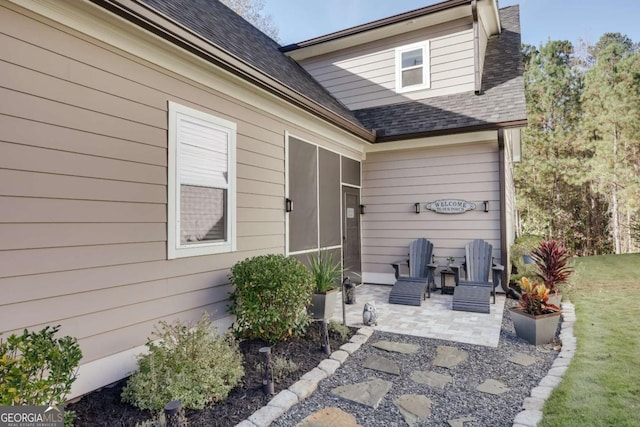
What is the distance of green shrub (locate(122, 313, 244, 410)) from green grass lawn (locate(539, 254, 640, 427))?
2197 millimetres

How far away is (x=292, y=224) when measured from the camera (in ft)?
16.6

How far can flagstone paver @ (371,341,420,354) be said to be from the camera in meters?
3.65

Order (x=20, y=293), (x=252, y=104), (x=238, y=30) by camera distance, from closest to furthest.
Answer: (x=20, y=293), (x=252, y=104), (x=238, y=30)

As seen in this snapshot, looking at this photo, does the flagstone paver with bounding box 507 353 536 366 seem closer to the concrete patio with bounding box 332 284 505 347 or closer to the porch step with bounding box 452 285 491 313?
the concrete patio with bounding box 332 284 505 347

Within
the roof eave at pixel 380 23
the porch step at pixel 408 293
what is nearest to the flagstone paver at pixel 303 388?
the porch step at pixel 408 293

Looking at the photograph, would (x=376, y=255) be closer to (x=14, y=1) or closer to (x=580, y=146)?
(x=14, y=1)

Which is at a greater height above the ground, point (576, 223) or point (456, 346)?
point (576, 223)

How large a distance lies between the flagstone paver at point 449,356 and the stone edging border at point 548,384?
2.25 ft

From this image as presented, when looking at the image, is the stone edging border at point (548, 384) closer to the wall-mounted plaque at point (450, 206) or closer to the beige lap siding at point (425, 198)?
the beige lap siding at point (425, 198)

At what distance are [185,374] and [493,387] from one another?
2395mm

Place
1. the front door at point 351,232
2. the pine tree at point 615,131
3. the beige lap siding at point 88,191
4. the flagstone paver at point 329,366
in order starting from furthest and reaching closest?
the pine tree at point 615,131
the front door at point 351,232
the flagstone paver at point 329,366
the beige lap siding at point 88,191

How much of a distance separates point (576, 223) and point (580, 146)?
3409 millimetres

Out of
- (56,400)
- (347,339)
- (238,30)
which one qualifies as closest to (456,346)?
(347,339)

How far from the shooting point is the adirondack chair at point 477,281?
5107 millimetres
